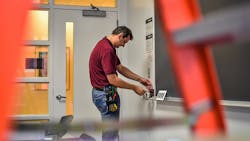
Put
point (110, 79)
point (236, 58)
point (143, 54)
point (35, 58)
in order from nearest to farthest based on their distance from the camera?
point (236, 58) < point (110, 79) < point (143, 54) < point (35, 58)

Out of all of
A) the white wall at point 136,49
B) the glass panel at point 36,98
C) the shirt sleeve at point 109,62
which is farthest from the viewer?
the glass panel at point 36,98

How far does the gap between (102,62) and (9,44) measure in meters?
3.17

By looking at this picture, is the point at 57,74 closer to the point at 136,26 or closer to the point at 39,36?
the point at 39,36

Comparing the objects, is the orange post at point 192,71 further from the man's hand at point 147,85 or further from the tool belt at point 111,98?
the man's hand at point 147,85

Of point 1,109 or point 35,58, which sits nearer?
point 1,109

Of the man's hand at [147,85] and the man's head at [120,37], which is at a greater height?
the man's head at [120,37]

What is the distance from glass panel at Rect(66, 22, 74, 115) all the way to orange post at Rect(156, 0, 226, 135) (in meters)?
4.58

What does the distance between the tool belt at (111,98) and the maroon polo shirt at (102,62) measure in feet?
0.18

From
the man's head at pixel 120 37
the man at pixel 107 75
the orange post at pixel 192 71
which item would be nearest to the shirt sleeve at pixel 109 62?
the man at pixel 107 75

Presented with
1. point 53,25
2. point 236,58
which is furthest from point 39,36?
point 236,58

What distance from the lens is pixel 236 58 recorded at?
264 centimetres

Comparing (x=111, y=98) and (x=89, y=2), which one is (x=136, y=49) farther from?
(x=111, y=98)

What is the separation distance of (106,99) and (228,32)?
324 centimetres

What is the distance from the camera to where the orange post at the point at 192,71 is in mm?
823
